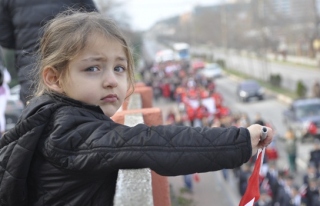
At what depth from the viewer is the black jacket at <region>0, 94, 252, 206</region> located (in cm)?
202

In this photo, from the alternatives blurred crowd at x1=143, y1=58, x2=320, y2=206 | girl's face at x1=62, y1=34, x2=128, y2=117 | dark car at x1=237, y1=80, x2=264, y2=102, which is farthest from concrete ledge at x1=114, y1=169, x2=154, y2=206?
dark car at x1=237, y1=80, x2=264, y2=102

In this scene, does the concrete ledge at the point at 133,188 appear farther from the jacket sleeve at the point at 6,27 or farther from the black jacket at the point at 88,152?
the jacket sleeve at the point at 6,27

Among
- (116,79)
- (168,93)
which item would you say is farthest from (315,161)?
(168,93)

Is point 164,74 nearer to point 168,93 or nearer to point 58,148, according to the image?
point 168,93

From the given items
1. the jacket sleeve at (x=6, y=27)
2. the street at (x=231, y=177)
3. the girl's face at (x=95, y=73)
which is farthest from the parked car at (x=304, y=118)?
the girl's face at (x=95, y=73)

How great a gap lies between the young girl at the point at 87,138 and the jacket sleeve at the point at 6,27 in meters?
1.81

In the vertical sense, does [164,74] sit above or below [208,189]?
below

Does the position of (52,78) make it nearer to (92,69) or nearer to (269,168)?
(92,69)

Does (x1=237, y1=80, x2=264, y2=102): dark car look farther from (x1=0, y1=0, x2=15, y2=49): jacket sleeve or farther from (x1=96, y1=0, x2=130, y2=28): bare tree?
(x1=0, y1=0, x2=15, y2=49): jacket sleeve

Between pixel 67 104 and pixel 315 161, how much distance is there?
575 inches

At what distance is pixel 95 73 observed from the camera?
2.22 metres

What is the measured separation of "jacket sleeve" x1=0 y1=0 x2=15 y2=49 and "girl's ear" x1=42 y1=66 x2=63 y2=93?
184cm

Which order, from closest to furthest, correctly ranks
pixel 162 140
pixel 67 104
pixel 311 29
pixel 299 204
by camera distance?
1. pixel 162 140
2. pixel 67 104
3. pixel 299 204
4. pixel 311 29

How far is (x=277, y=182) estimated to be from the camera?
14.2 meters
